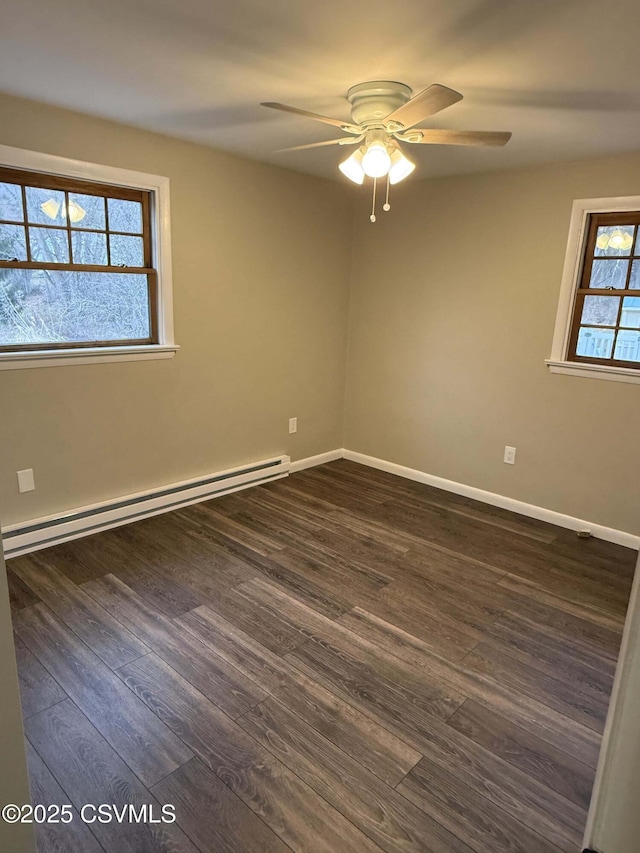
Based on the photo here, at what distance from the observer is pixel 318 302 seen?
4.41 metres

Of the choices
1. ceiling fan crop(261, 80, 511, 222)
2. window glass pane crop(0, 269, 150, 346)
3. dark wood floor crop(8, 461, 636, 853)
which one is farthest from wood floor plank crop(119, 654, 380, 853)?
ceiling fan crop(261, 80, 511, 222)

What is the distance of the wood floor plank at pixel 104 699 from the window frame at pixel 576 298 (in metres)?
3.04

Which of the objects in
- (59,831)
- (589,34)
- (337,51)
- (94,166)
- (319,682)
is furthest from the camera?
(94,166)

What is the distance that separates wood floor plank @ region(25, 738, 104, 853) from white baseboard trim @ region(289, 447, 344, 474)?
117 inches

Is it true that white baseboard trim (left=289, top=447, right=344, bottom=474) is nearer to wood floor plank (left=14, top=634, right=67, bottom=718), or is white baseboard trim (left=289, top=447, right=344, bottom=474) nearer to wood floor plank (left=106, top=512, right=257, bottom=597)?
wood floor plank (left=106, top=512, right=257, bottom=597)

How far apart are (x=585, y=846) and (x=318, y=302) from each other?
146 inches

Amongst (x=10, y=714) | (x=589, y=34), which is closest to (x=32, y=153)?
(x=589, y=34)

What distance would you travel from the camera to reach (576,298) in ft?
11.4

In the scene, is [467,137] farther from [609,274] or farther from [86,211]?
[86,211]

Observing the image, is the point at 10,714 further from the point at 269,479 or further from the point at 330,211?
the point at 330,211

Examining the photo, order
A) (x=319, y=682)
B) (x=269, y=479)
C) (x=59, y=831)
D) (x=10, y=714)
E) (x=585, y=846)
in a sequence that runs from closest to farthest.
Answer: (x=10, y=714) < (x=585, y=846) < (x=59, y=831) < (x=319, y=682) < (x=269, y=479)

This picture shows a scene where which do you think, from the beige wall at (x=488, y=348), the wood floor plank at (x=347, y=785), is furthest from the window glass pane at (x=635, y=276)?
the wood floor plank at (x=347, y=785)

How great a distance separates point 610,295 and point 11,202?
3436 millimetres

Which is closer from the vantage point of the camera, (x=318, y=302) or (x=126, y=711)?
(x=126, y=711)
